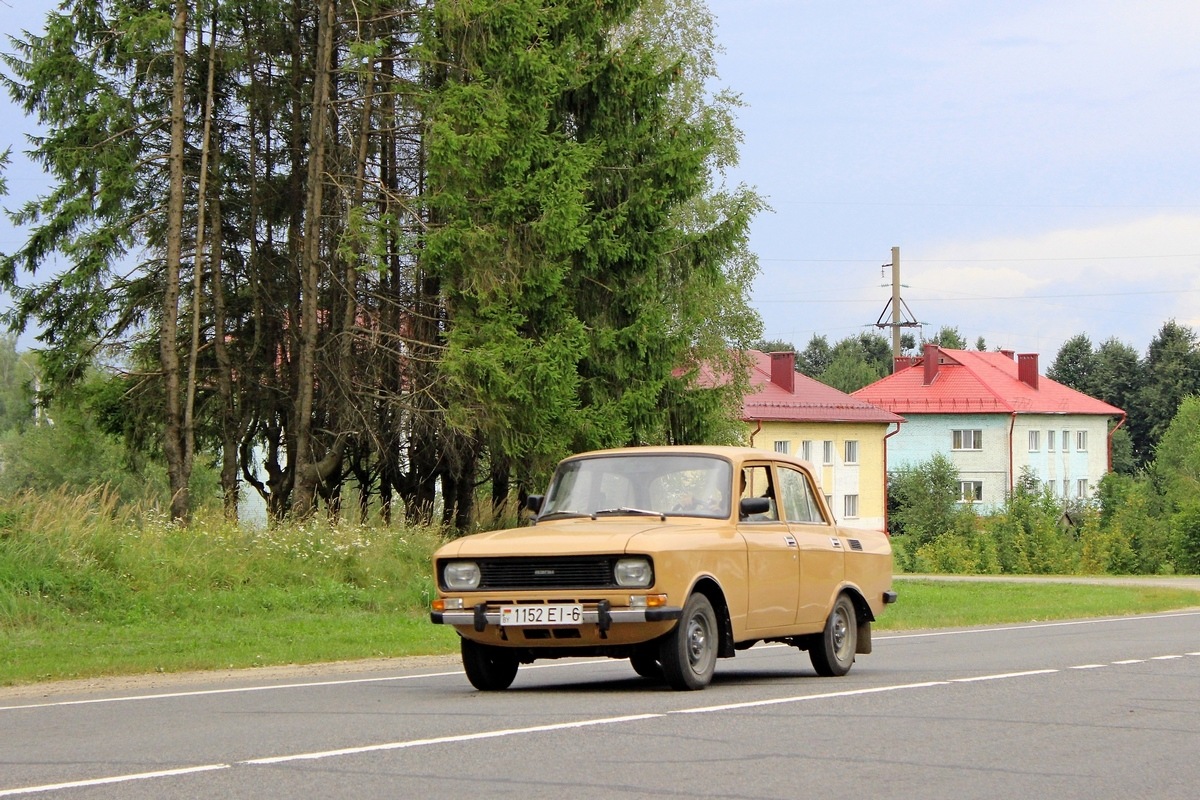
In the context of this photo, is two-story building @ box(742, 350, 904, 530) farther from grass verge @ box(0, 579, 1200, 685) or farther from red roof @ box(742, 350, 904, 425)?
grass verge @ box(0, 579, 1200, 685)

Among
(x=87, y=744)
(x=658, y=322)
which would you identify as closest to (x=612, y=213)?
(x=658, y=322)

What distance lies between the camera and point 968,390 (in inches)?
3821

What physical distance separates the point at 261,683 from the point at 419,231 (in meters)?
15.7

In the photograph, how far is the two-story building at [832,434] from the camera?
81500 millimetres

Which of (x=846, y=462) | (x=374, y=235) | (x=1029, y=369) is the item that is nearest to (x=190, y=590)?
A: (x=374, y=235)

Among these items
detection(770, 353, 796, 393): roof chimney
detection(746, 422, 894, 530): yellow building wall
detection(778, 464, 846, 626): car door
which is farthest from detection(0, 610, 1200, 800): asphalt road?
detection(770, 353, 796, 393): roof chimney

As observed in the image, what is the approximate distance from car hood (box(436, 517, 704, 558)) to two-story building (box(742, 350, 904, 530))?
68.0 m

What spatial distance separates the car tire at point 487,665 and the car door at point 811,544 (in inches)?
93.2

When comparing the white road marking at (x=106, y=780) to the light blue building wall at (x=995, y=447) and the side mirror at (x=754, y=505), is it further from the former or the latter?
the light blue building wall at (x=995, y=447)

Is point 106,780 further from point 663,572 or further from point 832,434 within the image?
point 832,434

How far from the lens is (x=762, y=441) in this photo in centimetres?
8125

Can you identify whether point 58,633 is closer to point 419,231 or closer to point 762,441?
point 419,231

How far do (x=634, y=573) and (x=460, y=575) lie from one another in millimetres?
1389

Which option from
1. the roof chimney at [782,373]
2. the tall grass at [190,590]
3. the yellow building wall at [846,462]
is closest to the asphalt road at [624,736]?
the tall grass at [190,590]
